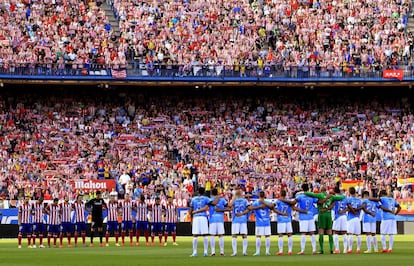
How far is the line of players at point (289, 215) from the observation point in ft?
107

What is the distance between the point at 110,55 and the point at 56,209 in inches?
811

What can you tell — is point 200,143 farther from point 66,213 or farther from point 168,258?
point 168,258

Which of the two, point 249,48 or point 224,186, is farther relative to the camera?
point 249,48

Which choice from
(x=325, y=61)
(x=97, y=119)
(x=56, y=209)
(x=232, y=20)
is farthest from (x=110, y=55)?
(x=56, y=209)

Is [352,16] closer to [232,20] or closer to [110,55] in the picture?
[232,20]

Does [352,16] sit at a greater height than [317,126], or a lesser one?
greater

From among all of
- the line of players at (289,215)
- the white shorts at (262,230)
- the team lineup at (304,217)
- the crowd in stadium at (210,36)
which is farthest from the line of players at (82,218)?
the crowd in stadium at (210,36)

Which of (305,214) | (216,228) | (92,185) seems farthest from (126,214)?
(92,185)

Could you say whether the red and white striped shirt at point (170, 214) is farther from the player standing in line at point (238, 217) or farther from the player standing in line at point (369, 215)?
the player standing in line at point (369, 215)

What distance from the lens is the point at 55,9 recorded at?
63844 millimetres

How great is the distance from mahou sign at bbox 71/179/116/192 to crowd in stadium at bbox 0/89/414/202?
1.86 feet

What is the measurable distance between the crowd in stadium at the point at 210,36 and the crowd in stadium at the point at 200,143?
3014mm

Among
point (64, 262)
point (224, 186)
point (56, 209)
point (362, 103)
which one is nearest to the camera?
point (64, 262)

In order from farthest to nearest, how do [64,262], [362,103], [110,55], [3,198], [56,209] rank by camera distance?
1. [362,103]
2. [110,55]
3. [3,198]
4. [56,209]
5. [64,262]
